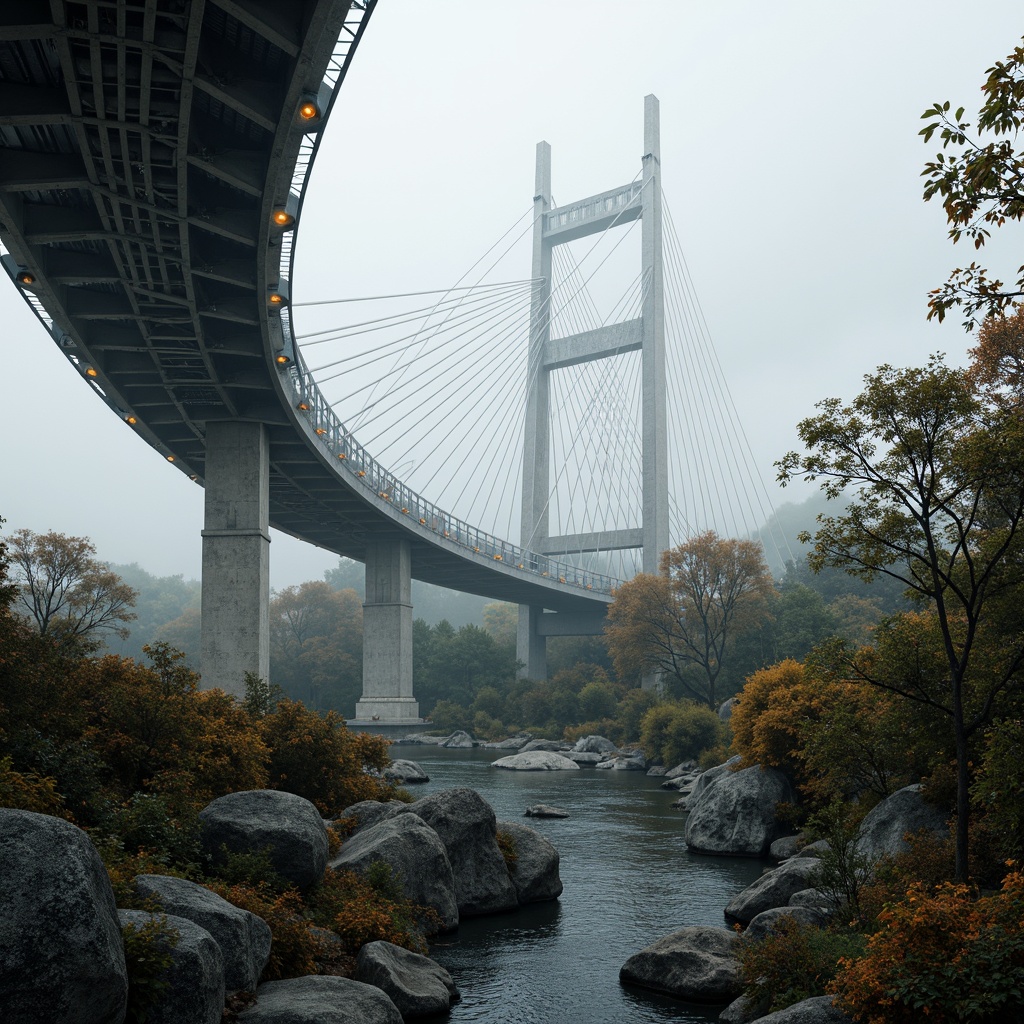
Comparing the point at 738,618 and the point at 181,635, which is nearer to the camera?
the point at 738,618

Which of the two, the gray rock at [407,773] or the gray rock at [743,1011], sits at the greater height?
the gray rock at [743,1011]

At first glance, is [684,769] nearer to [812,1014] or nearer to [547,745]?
[547,745]

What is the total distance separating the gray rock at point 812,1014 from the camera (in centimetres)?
871

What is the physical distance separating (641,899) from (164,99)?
690 inches

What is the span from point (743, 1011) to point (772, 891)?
4.34 metres

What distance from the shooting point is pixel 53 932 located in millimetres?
6660

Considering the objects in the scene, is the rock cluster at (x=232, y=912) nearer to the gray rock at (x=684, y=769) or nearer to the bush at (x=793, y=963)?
the bush at (x=793, y=963)

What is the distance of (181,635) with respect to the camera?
361 feet

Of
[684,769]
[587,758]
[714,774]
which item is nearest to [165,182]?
[714,774]

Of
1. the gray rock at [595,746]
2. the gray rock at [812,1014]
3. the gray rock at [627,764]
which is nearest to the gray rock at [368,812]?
the gray rock at [812,1014]

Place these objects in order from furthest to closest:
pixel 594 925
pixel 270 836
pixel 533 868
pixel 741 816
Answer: pixel 741 816
pixel 533 868
pixel 594 925
pixel 270 836

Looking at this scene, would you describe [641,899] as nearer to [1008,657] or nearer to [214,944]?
[1008,657]

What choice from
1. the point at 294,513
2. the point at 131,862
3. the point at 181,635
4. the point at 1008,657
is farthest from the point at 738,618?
the point at 181,635

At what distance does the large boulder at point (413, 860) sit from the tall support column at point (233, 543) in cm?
2121
